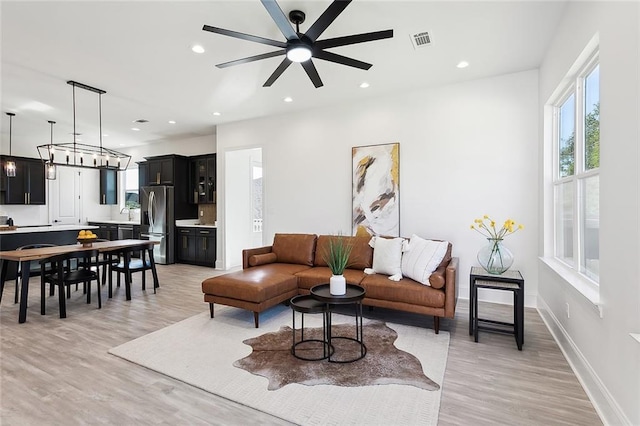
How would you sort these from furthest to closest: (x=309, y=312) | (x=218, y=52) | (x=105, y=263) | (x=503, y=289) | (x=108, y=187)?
(x=108, y=187)
(x=105, y=263)
(x=218, y=52)
(x=503, y=289)
(x=309, y=312)

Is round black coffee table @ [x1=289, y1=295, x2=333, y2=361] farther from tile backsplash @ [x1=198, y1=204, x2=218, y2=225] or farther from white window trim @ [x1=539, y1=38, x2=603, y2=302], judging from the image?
tile backsplash @ [x1=198, y1=204, x2=218, y2=225]

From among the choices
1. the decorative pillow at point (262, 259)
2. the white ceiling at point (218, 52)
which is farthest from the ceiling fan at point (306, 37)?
the decorative pillow at point (262, 259)

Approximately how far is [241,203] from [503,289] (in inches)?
212

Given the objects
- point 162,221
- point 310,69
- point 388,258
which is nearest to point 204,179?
point 162,221

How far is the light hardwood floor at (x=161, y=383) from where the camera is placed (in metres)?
1.91

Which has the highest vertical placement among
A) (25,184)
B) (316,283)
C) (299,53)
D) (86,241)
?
(299,53)

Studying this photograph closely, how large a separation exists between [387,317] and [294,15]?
3.25 metres

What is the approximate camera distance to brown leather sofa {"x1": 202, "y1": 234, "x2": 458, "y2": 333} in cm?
313

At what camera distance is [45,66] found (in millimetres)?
3771

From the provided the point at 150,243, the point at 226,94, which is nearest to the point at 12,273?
the point at 150,243

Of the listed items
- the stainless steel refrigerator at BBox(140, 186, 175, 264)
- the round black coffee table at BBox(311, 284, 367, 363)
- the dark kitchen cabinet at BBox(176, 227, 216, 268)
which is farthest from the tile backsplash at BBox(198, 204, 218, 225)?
the round black coffee table at BBox(311, 284, 367, 363)

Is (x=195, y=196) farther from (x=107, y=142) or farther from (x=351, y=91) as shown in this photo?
(x=351, y=91)

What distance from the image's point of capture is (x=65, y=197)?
8.40 metres

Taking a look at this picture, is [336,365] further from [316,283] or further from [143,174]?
[143,174]
